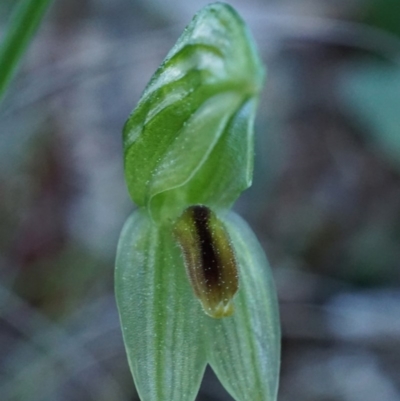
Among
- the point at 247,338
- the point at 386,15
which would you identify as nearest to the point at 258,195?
the point at 386,15

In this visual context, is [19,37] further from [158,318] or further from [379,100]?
[379,100]

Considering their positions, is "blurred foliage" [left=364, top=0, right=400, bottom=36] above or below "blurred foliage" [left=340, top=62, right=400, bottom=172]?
above

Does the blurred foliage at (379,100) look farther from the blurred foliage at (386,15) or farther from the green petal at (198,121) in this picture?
the green petal at (198,121)

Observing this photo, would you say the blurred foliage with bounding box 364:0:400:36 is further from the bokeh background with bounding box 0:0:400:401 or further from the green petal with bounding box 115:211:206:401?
Answer: the green petal with bounding box 115:211:206:401

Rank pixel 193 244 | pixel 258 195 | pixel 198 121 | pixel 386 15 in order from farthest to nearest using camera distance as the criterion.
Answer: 1. pixel 386 15
2. pixel 258 195
3. pixel 193 244
4. pixel 198 121

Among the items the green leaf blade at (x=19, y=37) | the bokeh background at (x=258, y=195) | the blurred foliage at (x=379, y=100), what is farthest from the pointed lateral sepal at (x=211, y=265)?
the blurred foliage at (x=379, y=100)

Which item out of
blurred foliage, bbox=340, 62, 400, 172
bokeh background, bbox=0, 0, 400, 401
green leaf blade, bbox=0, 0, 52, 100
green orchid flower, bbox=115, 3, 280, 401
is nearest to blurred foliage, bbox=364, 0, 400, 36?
bokeh background, bbox=0, 0, 400, 401

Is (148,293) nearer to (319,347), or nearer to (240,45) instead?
(240,45)
